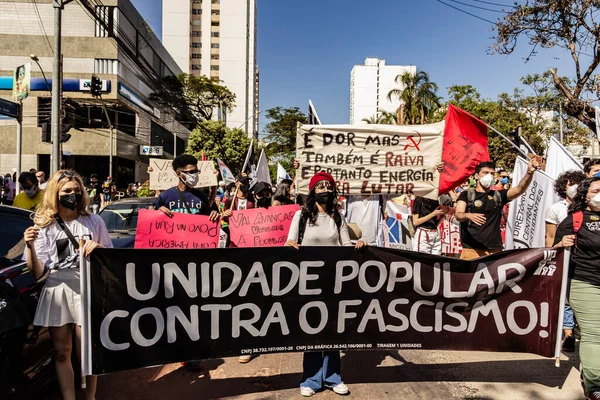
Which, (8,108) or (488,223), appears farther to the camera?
(8,108)

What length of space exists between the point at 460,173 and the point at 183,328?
151 inches

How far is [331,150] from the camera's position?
18.5 feet

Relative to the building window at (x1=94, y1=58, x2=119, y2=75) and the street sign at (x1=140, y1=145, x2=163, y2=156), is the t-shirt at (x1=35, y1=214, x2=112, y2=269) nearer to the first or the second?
the building window at (x1=94, y1=58, x2=119, y2=75)

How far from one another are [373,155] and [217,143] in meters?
42.5

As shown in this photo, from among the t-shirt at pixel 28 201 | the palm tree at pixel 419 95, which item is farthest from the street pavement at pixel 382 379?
the palm tree at pixel 419 95

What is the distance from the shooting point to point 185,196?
4625 millimetres

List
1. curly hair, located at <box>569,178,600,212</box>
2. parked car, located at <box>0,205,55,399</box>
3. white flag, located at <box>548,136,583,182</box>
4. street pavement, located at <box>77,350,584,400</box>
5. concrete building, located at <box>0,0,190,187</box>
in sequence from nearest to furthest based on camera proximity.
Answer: parked car, located at <box>0,205,55,399</box>, curly hair, located at <box>569,178,600,212</box>, street pavement, located at <box>77,350,584,400</box>, white flag, located at <box>548,136,583,182</box>, concrete building, located at <box>0,0,190,187</box>

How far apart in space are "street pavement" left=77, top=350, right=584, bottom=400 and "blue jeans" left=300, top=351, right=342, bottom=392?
11 cm

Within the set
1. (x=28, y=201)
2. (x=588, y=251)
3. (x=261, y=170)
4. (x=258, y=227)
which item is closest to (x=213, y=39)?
(x=261, y=170)

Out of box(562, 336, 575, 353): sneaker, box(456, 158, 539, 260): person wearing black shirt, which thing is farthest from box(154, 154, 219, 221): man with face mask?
box(562, 336, 575, 353): sneaker

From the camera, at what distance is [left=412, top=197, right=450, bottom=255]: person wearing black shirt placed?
6188 mm

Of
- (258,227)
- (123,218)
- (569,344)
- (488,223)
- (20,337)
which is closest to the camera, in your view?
(20,337)

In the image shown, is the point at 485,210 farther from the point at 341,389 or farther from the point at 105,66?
the point at 105,66

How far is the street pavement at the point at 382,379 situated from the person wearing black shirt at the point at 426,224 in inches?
76.7
